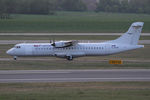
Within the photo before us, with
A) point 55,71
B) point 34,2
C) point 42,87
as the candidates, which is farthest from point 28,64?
point 34,2

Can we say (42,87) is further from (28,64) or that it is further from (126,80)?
(28,64)

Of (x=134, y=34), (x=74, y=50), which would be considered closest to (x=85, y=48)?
(x=74, y=50)

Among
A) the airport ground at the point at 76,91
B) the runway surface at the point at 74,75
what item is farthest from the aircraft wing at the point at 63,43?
the airport ground at the point at 76,91

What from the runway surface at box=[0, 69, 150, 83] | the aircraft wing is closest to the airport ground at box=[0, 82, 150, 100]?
the runway surface at box=[0, 69, 150, 83]

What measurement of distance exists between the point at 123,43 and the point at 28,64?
1057 centimetres

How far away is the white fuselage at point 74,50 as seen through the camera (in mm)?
39719

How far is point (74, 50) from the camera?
4006 cm

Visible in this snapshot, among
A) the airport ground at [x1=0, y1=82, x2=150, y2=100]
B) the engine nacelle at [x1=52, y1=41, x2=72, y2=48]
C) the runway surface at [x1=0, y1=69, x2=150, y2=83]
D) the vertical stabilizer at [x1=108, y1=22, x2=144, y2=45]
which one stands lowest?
the runway surface at [x1=0, y1=69, x2=150, y2=83]

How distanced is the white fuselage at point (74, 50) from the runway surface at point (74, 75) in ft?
28.3

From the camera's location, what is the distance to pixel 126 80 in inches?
1029

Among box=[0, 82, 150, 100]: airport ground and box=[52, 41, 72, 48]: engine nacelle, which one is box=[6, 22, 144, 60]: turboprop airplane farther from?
box=[0, 82, 150, 100]: airport ground

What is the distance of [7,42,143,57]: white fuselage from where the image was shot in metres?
39.7

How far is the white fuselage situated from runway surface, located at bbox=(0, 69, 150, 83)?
8.64 meters

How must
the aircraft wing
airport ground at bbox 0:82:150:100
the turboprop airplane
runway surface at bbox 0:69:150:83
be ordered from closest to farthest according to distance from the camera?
airport ground at bbox 0:82:150:100, runway surface at bbox 0:69:150:83, the aircraft wing, the turboprop airplane
